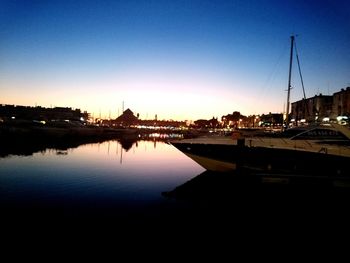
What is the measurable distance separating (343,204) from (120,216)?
1043 centimetres

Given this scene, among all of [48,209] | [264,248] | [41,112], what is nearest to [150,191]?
[48,209]

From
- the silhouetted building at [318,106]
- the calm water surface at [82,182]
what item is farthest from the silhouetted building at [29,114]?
the silhouetted building at [318,106]

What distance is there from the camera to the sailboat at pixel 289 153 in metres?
12.5

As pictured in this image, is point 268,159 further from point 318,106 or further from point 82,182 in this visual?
point 318,106

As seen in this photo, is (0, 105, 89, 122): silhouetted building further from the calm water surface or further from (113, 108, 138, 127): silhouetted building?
the calm water surface

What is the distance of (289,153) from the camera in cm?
1291

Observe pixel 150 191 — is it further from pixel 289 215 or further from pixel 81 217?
pixel 289 215

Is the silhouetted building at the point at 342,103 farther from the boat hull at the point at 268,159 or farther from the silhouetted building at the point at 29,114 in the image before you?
the silhouetted building at the point at 29,114

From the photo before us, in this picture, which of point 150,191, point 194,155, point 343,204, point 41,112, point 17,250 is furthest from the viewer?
point 41,112

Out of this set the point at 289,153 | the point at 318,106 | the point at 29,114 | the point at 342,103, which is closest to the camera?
the point at 289,153

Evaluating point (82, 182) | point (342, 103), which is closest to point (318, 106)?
point (342, 103)

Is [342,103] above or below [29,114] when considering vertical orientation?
above

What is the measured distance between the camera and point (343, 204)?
12.4 meters

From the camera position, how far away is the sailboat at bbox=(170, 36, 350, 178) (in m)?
12.5
